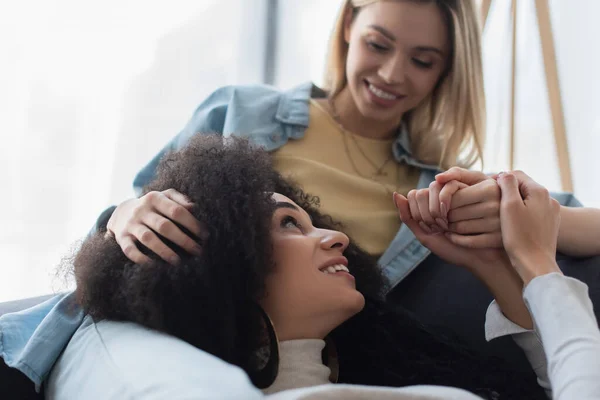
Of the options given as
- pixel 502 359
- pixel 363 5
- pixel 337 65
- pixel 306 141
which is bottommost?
pixel 502 359

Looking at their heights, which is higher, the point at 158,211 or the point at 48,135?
the point at 158,211

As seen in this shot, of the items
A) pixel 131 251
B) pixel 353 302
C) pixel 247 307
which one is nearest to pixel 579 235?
pixel 353 302

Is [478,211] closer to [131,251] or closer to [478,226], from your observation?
[478,226]

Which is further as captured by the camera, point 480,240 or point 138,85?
point 138,85

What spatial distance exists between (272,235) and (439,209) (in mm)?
227

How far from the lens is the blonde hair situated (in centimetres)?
114

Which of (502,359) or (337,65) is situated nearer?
(502,359)

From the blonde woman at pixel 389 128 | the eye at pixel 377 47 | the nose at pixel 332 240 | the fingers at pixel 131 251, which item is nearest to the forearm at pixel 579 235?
the blonde woman at pixel 389 128

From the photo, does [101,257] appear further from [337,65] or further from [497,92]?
[497,92]

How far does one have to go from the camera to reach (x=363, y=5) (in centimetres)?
116

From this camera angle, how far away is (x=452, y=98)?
122 centimetres

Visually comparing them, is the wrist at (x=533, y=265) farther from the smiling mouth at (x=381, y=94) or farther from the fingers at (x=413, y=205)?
the smiling mouth at (x=381, y=94)

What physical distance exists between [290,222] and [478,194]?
23cm

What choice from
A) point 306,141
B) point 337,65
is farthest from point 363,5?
point 306,141
